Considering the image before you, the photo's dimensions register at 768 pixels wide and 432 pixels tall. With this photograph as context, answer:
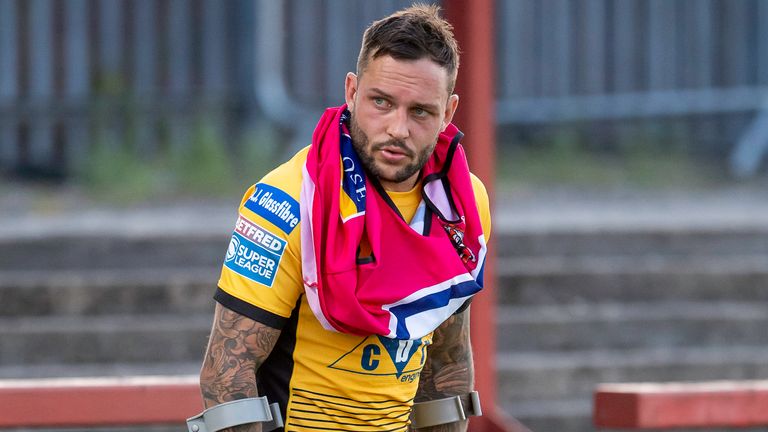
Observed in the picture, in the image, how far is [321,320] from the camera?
265 centimetres

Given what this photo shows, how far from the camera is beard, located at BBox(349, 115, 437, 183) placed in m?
2.72

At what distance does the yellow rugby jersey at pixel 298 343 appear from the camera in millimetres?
2639

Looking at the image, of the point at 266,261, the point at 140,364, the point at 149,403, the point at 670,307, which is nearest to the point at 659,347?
the point at 670,307

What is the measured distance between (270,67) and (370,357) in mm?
7555

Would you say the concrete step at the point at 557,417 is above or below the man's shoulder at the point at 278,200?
below

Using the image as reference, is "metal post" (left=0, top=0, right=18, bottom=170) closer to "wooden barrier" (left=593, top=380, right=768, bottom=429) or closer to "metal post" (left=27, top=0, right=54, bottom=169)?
"metal post" (left=27, top=0, right=54, bottom=169)

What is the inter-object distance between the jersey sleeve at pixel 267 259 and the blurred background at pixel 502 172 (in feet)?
11.5

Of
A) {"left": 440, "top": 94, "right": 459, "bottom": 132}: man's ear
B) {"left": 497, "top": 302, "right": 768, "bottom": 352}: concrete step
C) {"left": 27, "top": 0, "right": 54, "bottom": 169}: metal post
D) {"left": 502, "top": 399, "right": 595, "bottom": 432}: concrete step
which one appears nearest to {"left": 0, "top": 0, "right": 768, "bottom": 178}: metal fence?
{"left": 27, "top": 0, "right": 54, "bottom": 169}: metal post

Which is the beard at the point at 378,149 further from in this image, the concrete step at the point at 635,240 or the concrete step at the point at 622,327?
the concrete step at the point at 635,240

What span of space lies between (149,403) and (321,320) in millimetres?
1452

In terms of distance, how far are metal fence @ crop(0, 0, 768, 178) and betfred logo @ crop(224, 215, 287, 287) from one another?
7.47m

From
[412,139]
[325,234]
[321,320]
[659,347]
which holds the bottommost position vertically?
[659,347]

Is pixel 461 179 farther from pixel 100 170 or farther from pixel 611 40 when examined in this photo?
pixel 611 40

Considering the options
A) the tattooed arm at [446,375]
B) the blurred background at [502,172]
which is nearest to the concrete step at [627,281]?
the blurred background at [502,172]
